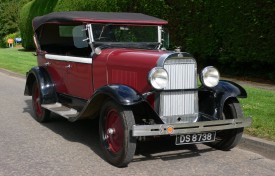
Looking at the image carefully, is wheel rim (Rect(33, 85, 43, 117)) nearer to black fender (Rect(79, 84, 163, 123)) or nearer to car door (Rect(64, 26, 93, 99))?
car door (Rect(64, 26, 93, 99))

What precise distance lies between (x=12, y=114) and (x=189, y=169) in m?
4.59

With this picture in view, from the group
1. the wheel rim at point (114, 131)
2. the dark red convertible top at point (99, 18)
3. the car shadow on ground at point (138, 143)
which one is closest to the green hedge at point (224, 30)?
the dark red convertible top at point (99, 18)

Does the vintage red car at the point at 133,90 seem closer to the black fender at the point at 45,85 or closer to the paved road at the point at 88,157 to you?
the black fender at the point at 45,85

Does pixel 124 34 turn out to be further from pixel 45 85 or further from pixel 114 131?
pixel 114 131

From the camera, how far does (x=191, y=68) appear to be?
529 centimetres

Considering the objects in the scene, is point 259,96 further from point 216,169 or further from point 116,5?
point 116,5

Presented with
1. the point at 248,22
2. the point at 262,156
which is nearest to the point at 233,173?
the point at 262,156

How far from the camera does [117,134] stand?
5.12 m

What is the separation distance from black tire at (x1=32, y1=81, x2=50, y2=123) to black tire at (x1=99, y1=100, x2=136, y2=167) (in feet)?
7.72

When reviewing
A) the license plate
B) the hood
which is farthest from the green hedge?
the license plate

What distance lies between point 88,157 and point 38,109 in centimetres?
268

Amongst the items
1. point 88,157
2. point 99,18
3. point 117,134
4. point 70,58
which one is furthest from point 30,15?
point 117,134

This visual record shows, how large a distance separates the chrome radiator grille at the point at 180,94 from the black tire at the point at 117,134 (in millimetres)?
545

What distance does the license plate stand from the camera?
16.2 feet
